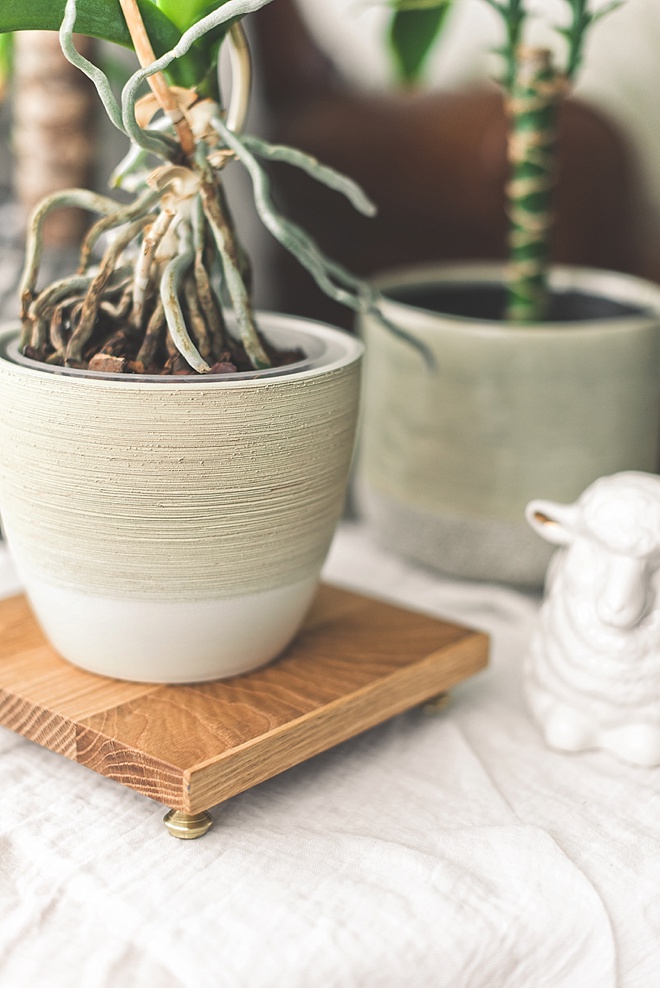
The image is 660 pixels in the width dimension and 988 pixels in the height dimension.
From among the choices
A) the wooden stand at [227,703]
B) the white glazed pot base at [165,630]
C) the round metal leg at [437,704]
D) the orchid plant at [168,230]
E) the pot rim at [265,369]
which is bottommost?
the round metal leg at [437,704]

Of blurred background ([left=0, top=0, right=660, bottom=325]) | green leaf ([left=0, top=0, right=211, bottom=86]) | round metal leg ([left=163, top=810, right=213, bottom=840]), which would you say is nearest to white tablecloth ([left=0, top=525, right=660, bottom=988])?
round metal leg ([left=163, top=810, right=213, bottom=840])

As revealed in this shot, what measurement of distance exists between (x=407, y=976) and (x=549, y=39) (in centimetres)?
184

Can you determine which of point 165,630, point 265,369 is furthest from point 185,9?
point 165,630

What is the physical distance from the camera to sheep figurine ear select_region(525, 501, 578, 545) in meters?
0.77

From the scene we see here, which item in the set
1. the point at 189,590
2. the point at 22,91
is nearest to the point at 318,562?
the point at 189,590

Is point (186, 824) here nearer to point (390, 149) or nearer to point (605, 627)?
point (605, 627)

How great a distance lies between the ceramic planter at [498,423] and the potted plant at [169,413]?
242 millimetres

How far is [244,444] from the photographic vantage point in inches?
25.8

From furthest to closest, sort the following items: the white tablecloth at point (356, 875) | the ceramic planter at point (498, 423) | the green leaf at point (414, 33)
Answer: the green leaf at point (414, 33), the ceramic planter at point (498, 423), the white tablecloth at point (356, 875)

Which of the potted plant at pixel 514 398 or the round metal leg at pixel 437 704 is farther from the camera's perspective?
the potted plant at pixel 514 398

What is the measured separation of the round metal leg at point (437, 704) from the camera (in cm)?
83

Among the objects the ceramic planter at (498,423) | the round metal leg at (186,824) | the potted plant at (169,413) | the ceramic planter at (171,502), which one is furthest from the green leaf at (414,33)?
the round metal leg at (186,824)

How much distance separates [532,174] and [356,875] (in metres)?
0.68

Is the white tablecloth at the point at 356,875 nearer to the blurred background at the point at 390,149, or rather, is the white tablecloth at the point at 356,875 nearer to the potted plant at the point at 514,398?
the potted plant at the point at 514,398
